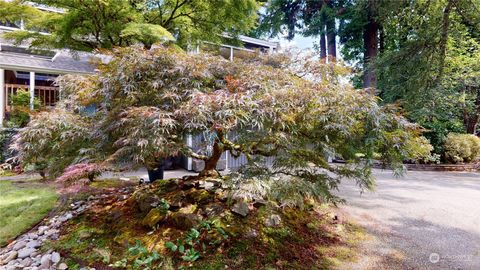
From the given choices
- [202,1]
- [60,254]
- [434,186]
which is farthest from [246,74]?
[434,186]

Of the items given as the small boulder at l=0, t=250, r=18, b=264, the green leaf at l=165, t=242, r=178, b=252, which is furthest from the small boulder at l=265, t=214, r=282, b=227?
the small boulder at l=0, t=250, r=18, b=264

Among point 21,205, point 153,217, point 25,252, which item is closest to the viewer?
point 25,252

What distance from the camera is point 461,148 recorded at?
10.7 meters

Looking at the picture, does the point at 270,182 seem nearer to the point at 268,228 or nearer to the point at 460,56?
the point at 268,228

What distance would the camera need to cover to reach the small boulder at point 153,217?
3487 mm

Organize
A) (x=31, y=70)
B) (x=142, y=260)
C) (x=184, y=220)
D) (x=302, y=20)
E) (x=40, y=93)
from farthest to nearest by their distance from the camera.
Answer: (x=302, y=20) → (x=40, y=93) → (x=31, y=70) → (x=184, y=220) → (x=142, y=260)

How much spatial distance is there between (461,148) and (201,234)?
11.4 meters

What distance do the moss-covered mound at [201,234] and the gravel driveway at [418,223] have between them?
38cm

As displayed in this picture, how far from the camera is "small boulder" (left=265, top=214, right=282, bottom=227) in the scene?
373cm

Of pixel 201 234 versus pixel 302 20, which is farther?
pixel 302 20

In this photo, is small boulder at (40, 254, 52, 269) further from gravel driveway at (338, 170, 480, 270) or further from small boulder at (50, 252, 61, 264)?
gravel driveway at (338, 170, 480, 270)

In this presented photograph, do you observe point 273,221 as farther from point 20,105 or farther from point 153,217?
point 20,105

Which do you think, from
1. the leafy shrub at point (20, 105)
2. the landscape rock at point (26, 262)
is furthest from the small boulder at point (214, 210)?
the leafy shrub at point (20, 105)

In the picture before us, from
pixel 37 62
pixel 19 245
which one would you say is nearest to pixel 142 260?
pixel 19 245
